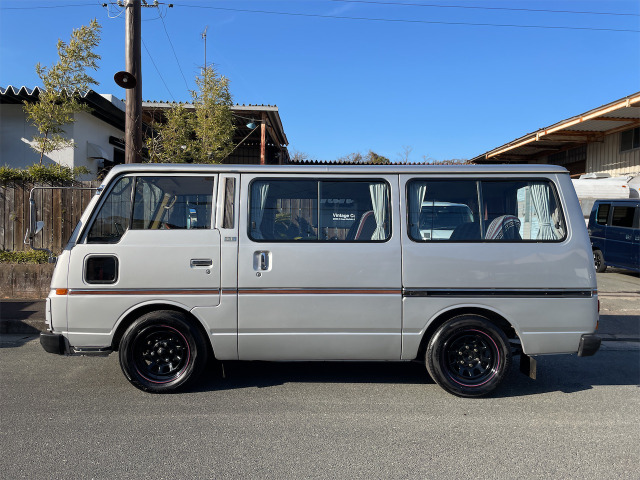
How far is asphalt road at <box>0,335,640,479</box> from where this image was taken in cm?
324

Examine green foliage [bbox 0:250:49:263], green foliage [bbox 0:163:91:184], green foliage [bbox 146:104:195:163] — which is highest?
green foliage [bbox 146:104:195:163]

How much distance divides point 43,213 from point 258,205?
684 cm

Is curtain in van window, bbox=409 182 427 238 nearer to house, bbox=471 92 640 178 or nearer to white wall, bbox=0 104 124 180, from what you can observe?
house, bbox=471 92 640 178

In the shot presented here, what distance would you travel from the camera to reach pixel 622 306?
8.72 metres

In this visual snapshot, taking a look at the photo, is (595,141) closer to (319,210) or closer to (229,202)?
(319,210)

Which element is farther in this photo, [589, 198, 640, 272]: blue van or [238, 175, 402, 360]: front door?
[589, 198, 640, 272]: blue van

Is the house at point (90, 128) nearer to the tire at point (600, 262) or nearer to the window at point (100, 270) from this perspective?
the window at point (100, 270)

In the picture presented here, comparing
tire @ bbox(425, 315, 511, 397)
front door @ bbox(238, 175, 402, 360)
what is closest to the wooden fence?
front door @ bbox(238, 175, 402, 360)

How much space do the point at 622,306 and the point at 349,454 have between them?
296 inches

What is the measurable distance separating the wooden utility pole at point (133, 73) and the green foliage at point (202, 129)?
75.0 inches

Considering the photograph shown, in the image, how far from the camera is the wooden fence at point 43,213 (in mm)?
9367

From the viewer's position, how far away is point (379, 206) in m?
4.64

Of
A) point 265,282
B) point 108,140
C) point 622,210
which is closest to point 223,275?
point 265,282

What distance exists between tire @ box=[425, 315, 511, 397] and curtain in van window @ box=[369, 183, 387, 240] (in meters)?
1.05
